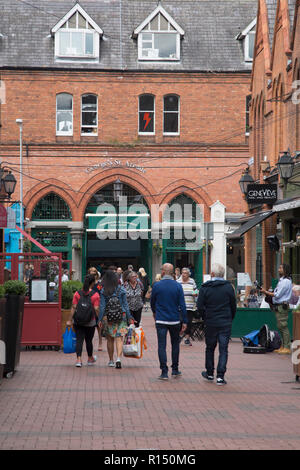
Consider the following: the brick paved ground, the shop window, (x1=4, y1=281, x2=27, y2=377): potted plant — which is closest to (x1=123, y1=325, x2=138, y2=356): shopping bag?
the brick paved ground

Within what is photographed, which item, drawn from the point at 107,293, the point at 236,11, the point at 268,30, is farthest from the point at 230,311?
the point at 236,11

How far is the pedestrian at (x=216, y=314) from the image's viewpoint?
13148mm

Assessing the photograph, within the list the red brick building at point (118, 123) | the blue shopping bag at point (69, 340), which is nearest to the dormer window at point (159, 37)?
the red brick building at point (118, 123)

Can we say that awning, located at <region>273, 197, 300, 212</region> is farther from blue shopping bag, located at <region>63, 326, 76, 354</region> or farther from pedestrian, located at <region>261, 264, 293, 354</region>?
blue shopping bag, located at <region>63, 326, 76, 354</region>

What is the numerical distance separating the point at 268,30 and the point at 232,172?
42.0ft

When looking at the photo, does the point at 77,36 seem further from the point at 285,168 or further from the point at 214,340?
the point at 214,340

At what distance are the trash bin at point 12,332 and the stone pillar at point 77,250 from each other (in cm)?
2693

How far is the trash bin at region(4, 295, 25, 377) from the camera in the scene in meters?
13.2

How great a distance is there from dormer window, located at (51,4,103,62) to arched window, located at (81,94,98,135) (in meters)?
1.91

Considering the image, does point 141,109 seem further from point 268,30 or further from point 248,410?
point 248,410

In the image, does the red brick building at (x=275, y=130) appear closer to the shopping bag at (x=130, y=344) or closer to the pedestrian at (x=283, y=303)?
the pedestrian at (x=283, y=303)

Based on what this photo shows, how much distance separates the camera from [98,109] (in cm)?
4094

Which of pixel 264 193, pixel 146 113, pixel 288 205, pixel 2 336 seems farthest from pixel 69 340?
pixel 146 113

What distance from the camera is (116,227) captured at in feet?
137
